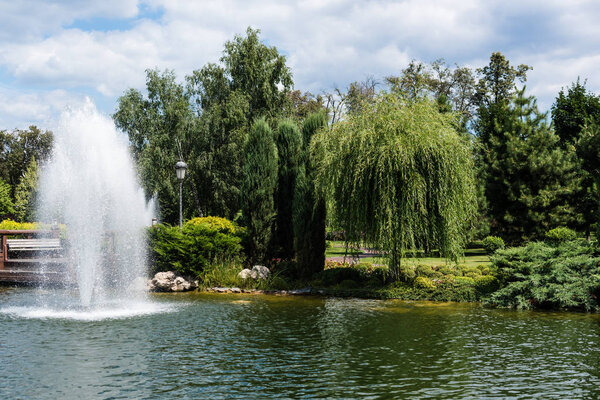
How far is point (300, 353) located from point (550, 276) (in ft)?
29.3

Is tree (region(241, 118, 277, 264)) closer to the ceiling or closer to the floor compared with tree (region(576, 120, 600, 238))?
closer to the floor

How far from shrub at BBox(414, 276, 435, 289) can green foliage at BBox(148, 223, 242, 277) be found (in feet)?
21.9

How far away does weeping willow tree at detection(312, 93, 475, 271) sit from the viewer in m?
16.5

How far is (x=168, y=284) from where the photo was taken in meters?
19.0

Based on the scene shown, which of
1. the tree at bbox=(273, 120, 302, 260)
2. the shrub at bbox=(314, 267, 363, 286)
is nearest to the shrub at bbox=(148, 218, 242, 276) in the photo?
the tree at bbox=(273, 120, 302, 260)

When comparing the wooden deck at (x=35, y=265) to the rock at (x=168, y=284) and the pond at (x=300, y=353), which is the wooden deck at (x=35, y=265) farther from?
the pond at (x=300, y=353)

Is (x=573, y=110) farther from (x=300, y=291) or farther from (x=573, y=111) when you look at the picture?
(x=300, y=291)

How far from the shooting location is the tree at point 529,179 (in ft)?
85.0

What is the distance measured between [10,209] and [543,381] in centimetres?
5282

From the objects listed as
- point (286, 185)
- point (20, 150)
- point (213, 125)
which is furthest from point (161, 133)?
point (20, 150)

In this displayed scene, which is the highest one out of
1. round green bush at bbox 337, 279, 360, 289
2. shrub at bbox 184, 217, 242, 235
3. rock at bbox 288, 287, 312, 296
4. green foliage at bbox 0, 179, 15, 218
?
green foliage at bbox 0, 179, 15, 218

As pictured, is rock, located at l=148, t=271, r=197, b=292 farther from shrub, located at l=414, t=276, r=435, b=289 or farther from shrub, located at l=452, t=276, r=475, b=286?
shrub, located at l=452, t=276, r=475, b=286

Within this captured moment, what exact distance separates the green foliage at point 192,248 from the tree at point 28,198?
37431 millimetres

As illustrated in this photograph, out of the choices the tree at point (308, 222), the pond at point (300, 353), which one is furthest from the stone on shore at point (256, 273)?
the pond at point (300, 353)
